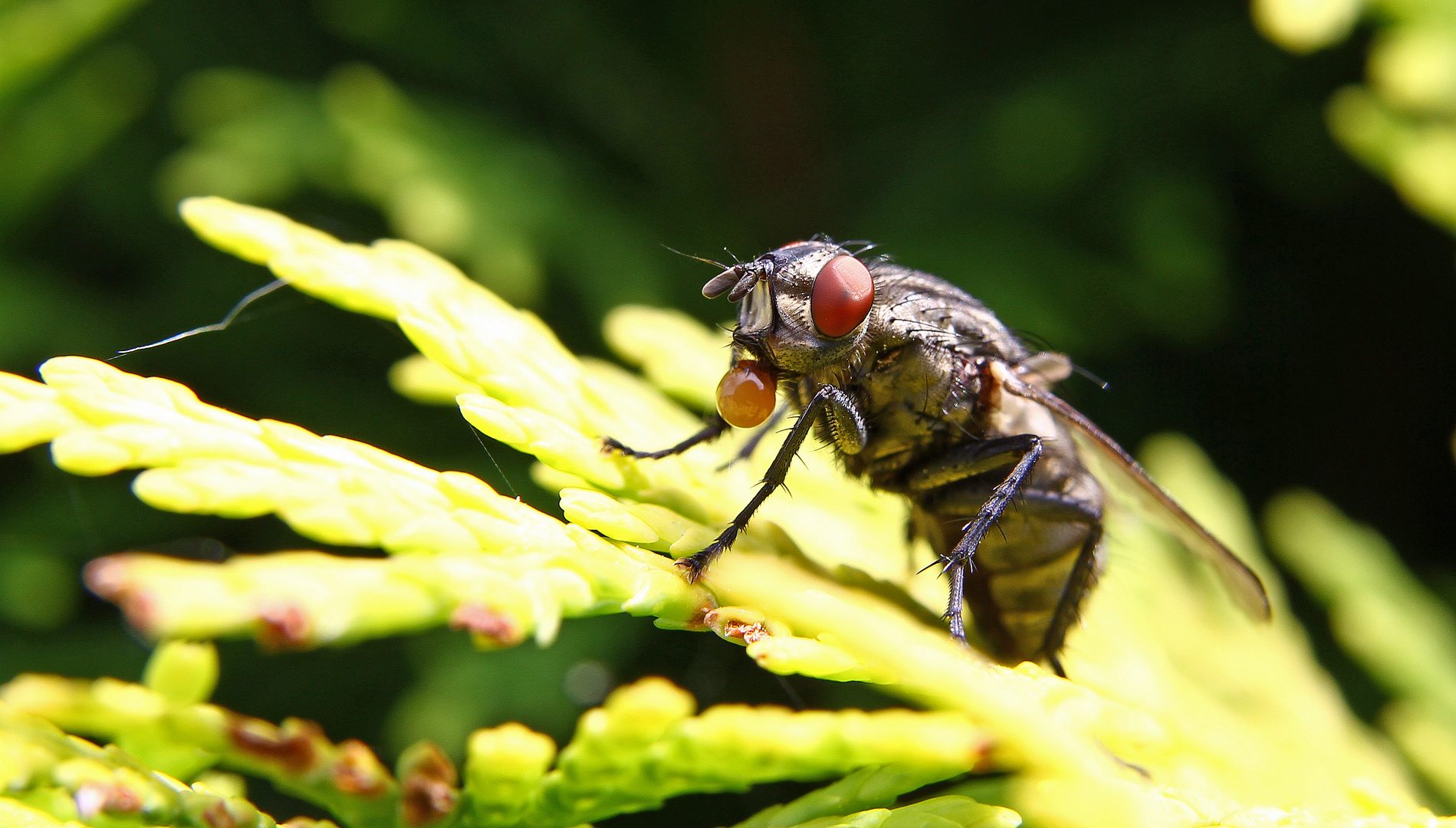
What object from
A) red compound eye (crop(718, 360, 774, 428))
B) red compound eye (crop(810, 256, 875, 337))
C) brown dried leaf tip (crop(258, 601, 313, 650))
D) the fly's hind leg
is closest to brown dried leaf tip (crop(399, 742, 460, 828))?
brown dried leaf tip (crop(258, 601, 313, 650))

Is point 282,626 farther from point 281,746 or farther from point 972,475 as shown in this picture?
point 972,475

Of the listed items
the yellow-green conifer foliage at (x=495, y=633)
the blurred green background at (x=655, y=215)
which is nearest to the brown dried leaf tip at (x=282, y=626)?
the yellow-green conifer foliage at (x=495, y=633)

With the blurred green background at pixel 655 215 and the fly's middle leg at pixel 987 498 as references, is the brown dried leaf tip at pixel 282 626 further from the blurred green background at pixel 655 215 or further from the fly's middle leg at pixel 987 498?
the blurred green background at pixel 655 215

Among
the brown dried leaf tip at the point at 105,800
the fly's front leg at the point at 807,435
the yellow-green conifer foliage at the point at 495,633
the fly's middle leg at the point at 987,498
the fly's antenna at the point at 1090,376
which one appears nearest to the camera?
the yellow-green conifer foliage at the point at 495,633

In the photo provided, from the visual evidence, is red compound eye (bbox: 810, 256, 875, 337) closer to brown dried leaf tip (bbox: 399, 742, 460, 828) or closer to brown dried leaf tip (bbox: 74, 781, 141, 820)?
brown dried leaf tip (bbox: 399, 742, 460, 828)

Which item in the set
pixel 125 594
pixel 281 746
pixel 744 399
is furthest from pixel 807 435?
pixel 125 594

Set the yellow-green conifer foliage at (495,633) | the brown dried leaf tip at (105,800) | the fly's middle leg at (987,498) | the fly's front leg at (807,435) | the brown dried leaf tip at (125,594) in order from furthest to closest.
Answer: the fly's middle leg at (987,498), the fly's front leg at (807,435), the brown dried leaf tip at (105,800), the yellow-green conifer foliage at (495,633), the brown dried leaf tip at (125,594)

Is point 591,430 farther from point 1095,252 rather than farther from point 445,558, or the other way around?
point 1095,252

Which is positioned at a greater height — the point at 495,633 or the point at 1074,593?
the point at 1074,593
